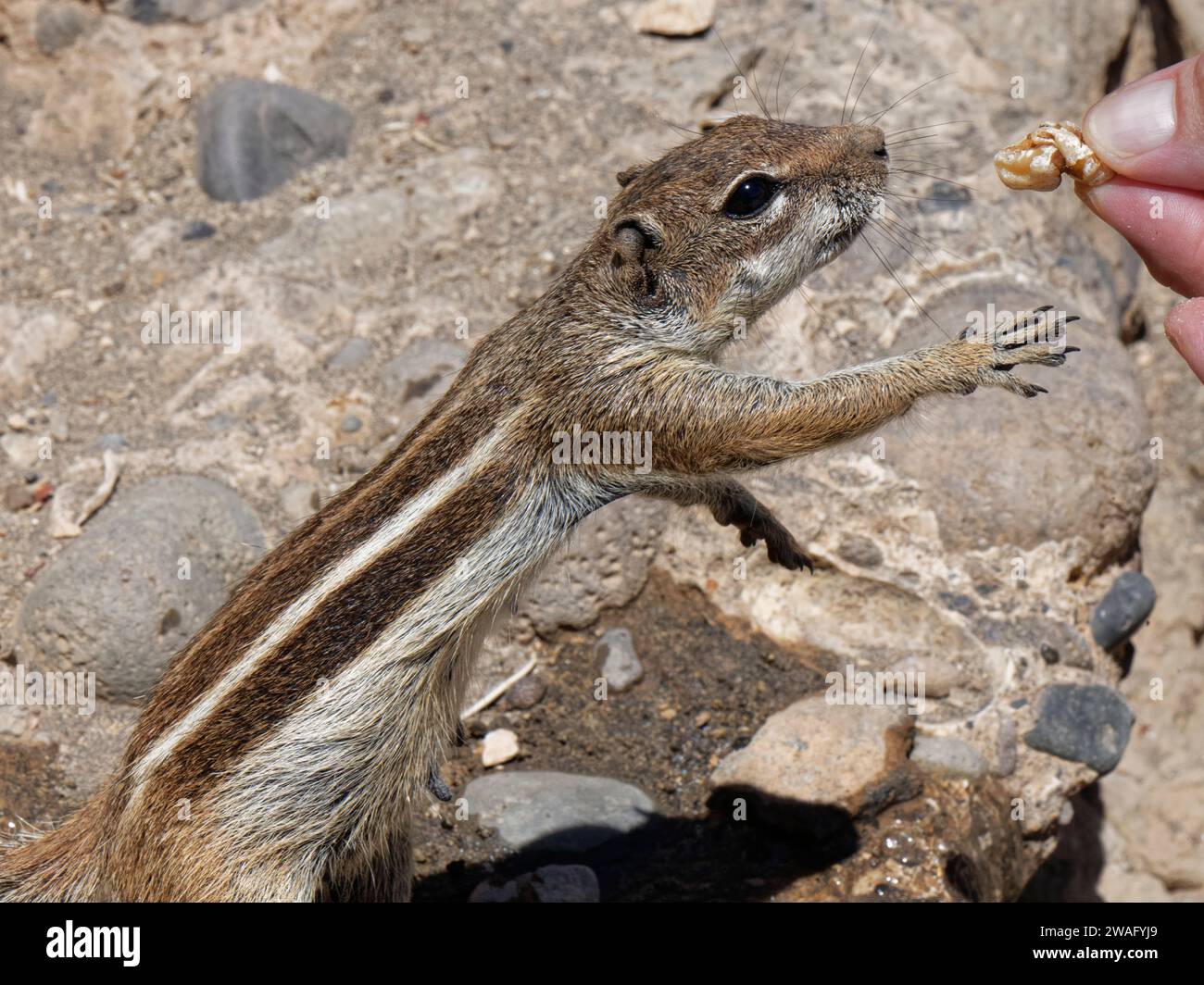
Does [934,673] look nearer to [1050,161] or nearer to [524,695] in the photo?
[524,695]

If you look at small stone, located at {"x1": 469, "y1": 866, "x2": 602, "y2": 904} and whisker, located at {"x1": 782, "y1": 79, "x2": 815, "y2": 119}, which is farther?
whisker, located at {"x1": 782, "y1": 79, "x2": 815, "y2": 119}

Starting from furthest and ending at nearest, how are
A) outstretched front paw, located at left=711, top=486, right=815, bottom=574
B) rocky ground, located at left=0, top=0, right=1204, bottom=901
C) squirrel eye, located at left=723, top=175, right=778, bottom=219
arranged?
1. rocky ground, located at left=0, top=0, right=1204, bottom=901
2. outstretched front paw, located at left=711, top=486, right=815, bottom=574
3. squirrel eye, located at left=723, top=175, right=778, bottom=219

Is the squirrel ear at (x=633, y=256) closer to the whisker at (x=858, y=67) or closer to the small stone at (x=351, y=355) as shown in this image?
the small stone at (x=351, y=355)

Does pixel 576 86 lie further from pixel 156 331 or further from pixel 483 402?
pixel 483 402

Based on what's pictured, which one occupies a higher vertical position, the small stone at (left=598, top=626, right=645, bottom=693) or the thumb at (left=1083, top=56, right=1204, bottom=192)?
the thumb at (left=1083, top=56, right=1204, bottom=192)

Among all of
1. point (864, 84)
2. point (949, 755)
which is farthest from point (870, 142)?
point (864, 84)

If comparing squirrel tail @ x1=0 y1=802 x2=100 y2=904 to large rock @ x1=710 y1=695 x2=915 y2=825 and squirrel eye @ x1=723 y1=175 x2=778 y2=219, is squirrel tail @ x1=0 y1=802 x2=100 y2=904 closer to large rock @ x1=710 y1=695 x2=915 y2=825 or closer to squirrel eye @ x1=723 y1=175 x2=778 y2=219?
large rock @ x1=710 y1=695 x2=915 y2=825

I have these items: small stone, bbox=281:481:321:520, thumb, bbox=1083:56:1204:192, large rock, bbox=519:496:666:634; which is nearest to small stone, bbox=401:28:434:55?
small stone, bbox=281:481:321:520

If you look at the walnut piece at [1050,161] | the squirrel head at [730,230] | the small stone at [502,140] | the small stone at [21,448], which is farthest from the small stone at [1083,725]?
the small stone at [21,448]
